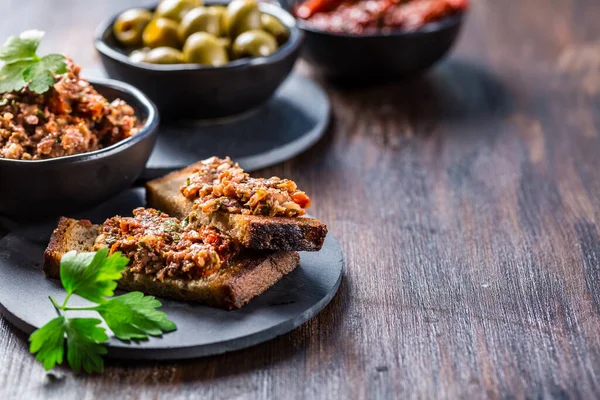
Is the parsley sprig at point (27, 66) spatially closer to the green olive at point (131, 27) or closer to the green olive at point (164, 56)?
the green olive at point (164, 56)

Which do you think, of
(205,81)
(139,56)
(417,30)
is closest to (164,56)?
(139,56)

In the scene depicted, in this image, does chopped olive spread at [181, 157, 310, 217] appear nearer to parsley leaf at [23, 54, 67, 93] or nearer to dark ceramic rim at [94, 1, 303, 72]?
parsley leaf at [23, 54, 67, 93]

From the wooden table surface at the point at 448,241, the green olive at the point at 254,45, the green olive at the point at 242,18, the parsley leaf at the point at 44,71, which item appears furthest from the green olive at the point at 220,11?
the parsley leaf at the point at 44,71

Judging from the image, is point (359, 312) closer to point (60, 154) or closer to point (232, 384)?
point (232, 384)

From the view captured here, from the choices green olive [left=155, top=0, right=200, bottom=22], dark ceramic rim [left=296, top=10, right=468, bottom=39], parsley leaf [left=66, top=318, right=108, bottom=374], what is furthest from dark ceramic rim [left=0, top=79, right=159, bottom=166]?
dark ceramic rim [left=296, top=10, right=468, bottom=39]

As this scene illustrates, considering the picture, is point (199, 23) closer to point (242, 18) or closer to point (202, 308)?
point (242, 18)

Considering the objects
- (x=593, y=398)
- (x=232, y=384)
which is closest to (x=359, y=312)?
(x=232, y=384)
